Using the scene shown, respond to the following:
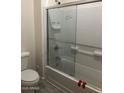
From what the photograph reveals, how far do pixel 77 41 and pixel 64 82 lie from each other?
77cm

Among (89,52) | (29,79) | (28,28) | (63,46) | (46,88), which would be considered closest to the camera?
(29,79)

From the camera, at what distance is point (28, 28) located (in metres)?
3.31

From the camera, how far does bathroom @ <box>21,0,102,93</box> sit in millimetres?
2486

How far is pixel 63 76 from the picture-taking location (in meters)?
2.86

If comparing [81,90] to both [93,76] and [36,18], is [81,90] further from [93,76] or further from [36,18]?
[36,18]

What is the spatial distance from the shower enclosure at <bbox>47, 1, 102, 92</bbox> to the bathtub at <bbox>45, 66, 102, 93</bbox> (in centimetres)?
8

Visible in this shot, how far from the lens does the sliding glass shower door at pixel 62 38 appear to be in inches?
113

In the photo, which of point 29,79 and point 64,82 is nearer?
point 29,79

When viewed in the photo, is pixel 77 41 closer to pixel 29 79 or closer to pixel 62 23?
pixel 62 23

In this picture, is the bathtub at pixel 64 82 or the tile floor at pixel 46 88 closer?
the bathtub at pixel 64 82

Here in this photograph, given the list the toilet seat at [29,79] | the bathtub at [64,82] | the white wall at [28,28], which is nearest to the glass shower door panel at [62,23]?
the white wall at [28,28]

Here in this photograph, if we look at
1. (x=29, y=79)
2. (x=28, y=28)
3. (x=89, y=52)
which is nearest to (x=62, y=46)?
(x=89, y=52)

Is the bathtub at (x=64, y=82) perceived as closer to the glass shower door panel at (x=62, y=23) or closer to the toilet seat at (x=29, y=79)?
the toilet seat at (x=29, y=79)
